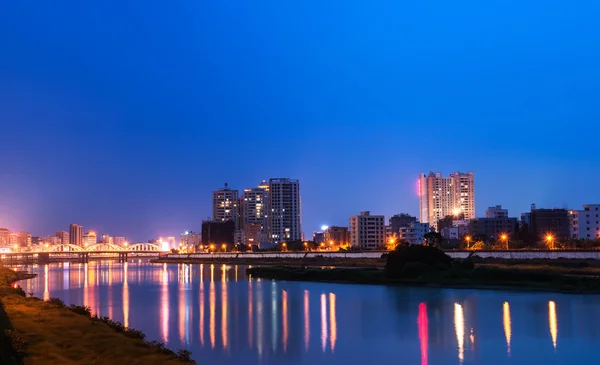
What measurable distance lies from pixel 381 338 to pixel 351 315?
860 centimetres

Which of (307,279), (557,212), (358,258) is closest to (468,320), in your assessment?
(307,279)

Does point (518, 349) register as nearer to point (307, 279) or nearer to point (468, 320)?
point (468, 320)

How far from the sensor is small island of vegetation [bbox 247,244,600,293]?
50.2 m

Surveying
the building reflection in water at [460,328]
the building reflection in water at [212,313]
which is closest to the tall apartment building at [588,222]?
the building reflection in water at [212,313]

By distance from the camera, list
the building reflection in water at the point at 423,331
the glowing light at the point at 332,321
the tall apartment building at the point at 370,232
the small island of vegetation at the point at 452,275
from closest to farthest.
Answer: the building reflection in water at the point at 423,331, the glowing light at the point at 332,321, the small island of vegetation at the point at 452,275, the tall apartment building at the point at 370,232

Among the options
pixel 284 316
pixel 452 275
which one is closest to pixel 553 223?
pixel 452 275

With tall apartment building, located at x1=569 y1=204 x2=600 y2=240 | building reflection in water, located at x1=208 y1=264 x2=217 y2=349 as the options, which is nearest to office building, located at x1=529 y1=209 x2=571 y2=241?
tall apartment building, located at x1=569 y1=204 x2=600 y2=240

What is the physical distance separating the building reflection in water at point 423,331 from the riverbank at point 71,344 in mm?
9314

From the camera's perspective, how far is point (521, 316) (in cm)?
3372

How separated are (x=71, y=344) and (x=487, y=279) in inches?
1708

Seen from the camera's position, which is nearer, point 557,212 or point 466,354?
point 466,354

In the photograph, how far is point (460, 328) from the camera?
2950cm

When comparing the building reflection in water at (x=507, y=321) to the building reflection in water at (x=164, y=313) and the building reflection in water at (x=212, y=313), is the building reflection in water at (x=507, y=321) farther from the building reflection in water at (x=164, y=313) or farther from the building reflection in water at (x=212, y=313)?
the building reflection in water at (x=164, y=313)

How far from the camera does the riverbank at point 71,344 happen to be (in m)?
16.6
